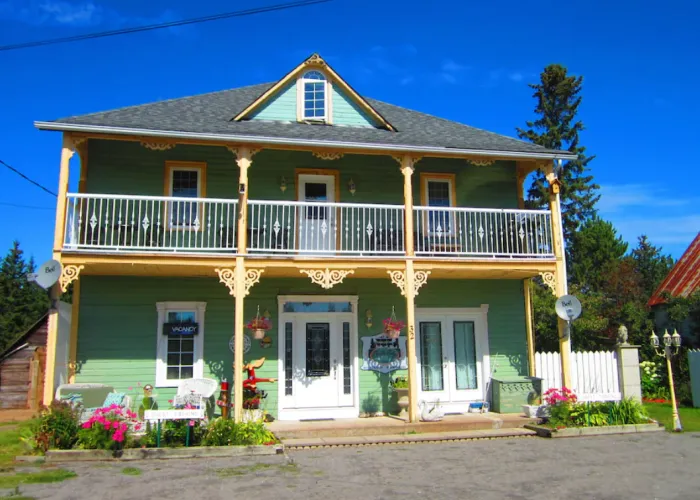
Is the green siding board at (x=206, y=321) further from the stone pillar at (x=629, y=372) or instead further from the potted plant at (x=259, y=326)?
the stone pillar at (x=629, y=372)

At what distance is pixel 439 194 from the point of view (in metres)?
15.1

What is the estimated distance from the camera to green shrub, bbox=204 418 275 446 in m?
10.1

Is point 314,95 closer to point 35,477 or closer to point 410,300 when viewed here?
point 410,300

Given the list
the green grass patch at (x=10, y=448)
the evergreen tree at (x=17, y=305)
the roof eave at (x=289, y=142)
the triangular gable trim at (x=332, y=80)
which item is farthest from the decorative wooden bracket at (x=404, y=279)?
the evergreen tree at (x=17, y=305)

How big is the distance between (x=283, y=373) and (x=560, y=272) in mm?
6475

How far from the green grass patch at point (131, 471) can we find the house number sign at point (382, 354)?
611cm

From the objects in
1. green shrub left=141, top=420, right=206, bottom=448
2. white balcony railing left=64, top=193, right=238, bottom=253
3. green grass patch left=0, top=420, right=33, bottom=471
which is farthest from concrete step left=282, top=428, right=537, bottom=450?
white balcony railing left=64, top=193, right=238, bottom=253

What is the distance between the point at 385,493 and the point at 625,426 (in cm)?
670

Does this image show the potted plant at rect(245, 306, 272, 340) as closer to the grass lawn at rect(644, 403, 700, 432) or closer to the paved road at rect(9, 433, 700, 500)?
the paved road at rect(9, 433, 700, 500)

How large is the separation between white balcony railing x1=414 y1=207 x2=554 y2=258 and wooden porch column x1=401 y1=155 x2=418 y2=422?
406 millimetres

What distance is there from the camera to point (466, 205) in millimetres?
15055

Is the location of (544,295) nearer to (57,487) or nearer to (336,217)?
(336,217)

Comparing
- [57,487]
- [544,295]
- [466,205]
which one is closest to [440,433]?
[466,205]

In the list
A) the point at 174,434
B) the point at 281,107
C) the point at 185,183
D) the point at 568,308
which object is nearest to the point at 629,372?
the point at 568,308
